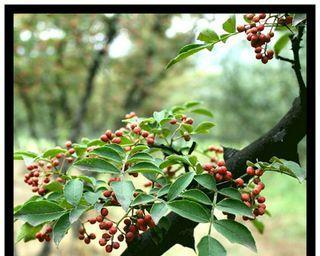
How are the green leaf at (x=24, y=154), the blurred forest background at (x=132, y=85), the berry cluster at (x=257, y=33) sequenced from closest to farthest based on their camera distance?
the berry cluster at (x=257, y=33), the green leaf at (x=24, y=154), the blurred forest background at (x=132, y=85)

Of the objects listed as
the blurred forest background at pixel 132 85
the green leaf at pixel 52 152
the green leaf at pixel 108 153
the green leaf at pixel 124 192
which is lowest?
the green leaf at pixel 124 192

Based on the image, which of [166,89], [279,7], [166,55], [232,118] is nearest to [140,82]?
[166,55]

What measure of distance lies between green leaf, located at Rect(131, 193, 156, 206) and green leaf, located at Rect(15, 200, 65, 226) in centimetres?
11

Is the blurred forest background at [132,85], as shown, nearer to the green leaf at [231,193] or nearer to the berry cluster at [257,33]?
the berry cluster at [257,33]

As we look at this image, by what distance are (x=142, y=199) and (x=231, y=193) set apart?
0.11 m

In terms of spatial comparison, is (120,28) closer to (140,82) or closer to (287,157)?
(140,82)

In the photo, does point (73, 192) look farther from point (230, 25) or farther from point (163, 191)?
point (230, 25)

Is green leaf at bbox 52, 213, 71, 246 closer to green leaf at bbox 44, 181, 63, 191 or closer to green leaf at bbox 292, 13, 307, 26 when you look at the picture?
green leaf at bbox 44, 181, 63, 191

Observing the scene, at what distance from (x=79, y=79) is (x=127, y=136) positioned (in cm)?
219

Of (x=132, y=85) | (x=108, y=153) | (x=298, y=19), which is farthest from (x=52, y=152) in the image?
(x=132, y=85)

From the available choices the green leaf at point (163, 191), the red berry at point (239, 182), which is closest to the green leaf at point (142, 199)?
the green leaf at point (163, 191)

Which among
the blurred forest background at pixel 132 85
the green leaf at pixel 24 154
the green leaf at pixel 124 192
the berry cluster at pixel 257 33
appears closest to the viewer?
the green leaf at pixel 124 192

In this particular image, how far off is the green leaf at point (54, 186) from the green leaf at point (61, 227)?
0.12 metres

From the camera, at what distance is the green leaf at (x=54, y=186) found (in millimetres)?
737
